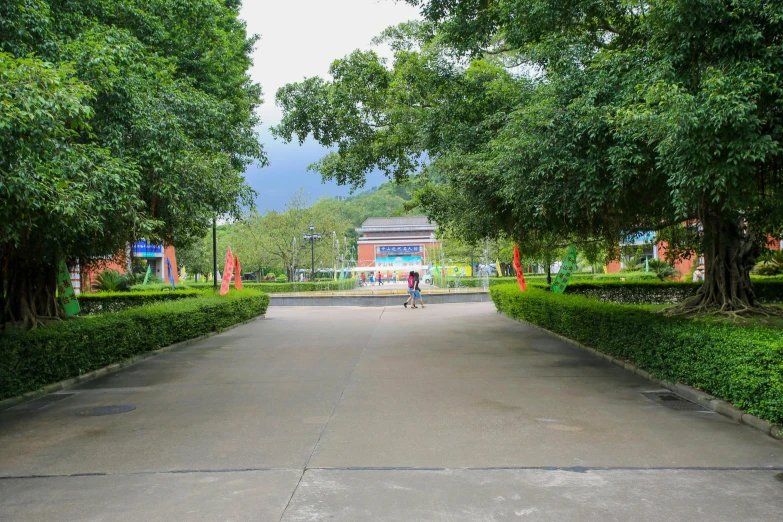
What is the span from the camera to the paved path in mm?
4219

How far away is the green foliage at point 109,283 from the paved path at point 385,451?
18.4 m

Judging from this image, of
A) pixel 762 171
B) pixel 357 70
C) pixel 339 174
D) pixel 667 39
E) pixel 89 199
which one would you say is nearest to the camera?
pixel 89 199

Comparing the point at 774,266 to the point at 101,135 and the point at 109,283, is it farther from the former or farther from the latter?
the point at 109,283

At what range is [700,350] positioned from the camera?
293 inches

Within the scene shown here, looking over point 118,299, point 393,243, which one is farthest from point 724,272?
point 393,243

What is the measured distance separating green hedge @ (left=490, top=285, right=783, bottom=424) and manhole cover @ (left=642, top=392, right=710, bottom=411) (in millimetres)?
259

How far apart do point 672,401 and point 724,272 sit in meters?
5.40

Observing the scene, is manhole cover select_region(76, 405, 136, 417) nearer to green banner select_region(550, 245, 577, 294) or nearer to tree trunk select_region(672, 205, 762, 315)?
tree trunk select_region(672, 205, 762, 315)

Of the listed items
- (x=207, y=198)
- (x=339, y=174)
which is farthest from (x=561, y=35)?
(x=339, y=174)

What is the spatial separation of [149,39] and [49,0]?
3367 millimetres

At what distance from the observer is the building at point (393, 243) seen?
279 feet

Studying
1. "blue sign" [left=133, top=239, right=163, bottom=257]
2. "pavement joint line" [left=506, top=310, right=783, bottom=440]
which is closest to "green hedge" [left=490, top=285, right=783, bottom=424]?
"pavement joint line" [left=506, top=310, right=783, bottom=440]

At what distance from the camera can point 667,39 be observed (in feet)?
24.7

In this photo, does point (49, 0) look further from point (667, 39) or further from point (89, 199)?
point (667, 39)
